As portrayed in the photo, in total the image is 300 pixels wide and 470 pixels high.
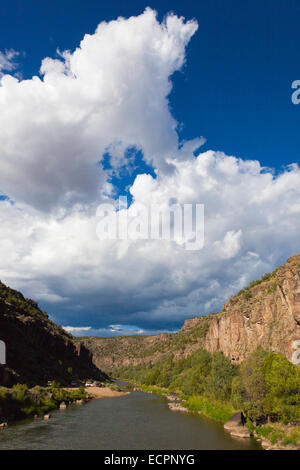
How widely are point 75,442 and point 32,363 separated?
50.5 meters

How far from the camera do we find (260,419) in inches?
1506

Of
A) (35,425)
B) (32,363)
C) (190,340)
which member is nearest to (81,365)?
(190,340)

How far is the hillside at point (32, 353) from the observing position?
69125mm

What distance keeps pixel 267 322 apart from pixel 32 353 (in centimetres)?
5894

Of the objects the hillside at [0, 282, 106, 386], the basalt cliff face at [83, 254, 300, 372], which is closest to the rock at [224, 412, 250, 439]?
the basalt cliff face at [83, 254, 300, 372]

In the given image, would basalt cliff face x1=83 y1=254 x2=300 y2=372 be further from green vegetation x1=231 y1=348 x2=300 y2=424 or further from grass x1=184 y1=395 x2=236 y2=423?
grass x1=184 y1=395 x2=236 y2=423

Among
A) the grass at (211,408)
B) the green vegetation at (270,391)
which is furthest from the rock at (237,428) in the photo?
the grass at (211,408)

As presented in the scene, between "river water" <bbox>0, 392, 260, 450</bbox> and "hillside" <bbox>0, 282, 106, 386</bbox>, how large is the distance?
67.1ft

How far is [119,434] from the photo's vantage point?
36.6 metres

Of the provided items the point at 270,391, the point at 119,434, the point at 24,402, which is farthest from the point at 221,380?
the point at 24,402

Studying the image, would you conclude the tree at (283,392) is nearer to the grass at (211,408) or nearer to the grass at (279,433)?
the grass at (279,433)

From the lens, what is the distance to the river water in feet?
103

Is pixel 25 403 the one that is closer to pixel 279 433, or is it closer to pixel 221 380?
pixel 221 380
